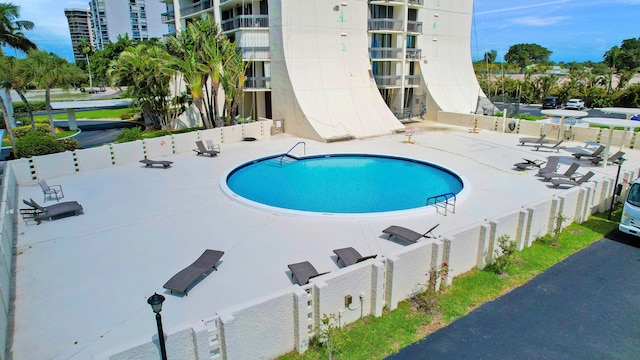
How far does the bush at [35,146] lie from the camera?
56.1 ft

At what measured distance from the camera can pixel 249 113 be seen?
107ft

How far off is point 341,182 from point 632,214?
10.7 meters

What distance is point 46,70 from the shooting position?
2648cm

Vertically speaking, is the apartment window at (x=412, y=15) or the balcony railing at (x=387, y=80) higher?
the apartment window at (x=412, y=15)

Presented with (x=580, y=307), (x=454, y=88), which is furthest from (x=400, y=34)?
(x=580, y=307)

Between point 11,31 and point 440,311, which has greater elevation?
point 11,31

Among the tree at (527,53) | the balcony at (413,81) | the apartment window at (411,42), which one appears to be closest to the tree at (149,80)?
the balcony at (413,81)

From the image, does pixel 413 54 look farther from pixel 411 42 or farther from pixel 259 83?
pixel 259 83

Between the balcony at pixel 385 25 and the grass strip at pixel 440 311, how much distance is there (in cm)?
2479

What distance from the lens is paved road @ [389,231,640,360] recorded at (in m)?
7.38

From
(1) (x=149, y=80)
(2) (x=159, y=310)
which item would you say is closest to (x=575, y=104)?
(1) (x=149, y=80)

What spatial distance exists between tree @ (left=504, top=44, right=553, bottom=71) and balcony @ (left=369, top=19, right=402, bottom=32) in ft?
310

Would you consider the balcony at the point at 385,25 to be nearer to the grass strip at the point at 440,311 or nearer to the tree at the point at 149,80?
the tree at the point at 149,80

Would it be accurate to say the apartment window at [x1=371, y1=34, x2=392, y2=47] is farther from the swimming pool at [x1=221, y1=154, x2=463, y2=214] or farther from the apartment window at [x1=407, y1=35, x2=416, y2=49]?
the swimming pool at [x1=221, y1=154, x2=463, y2=214]
